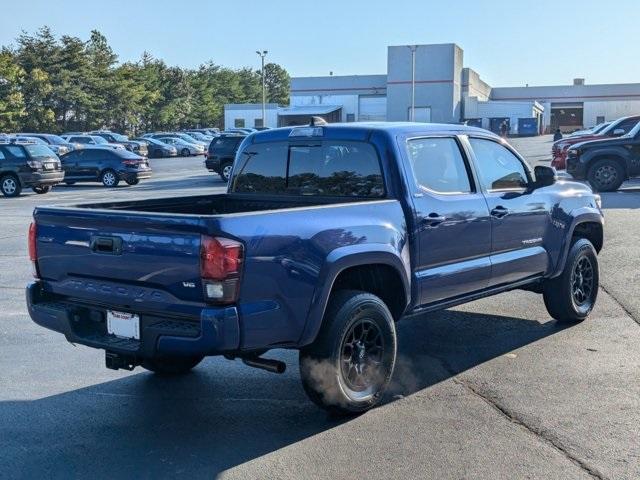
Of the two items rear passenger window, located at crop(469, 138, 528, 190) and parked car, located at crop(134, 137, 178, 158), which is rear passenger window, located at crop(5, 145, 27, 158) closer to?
rear passenger window, located at crop(469, 138, 528, 190)

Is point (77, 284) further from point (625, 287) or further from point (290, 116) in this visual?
point (290, 116)

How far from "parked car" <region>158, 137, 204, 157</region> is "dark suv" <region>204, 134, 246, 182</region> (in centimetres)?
2450

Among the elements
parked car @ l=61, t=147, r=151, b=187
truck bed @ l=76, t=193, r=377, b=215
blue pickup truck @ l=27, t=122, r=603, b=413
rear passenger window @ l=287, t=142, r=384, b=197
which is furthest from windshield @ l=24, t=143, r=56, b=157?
rear passenger window @ l=287, t=142, r=384, b=197

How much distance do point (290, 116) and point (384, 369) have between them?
78175 mm

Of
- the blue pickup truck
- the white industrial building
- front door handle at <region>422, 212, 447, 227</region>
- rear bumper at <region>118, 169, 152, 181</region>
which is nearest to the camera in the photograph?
the blue pickup truck

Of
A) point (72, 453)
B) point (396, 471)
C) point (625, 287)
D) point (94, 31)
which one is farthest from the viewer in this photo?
point (94, 31)

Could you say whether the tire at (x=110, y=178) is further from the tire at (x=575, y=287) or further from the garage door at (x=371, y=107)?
the garage door at (x=371, y=107)

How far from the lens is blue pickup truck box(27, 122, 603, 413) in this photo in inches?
170

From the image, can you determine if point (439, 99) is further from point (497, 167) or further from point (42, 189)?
point (497, 167)

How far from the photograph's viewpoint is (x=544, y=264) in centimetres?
681

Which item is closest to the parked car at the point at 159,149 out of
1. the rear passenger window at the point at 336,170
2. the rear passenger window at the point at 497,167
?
the rear passenger window at the point at 497,167

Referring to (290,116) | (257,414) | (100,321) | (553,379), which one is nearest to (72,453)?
(100,321)

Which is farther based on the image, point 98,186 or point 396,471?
point 98,186

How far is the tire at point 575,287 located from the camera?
7211 millimetres
